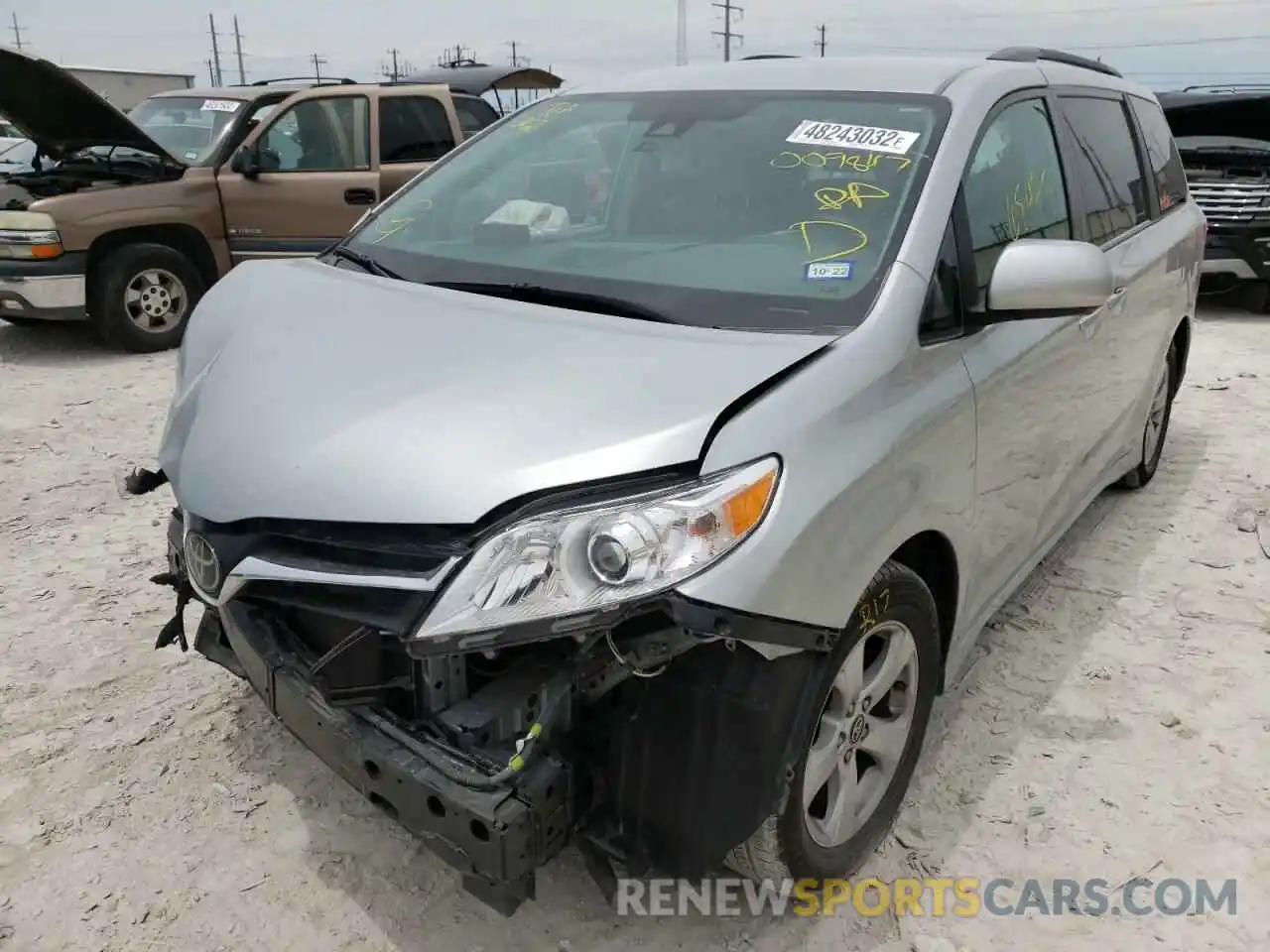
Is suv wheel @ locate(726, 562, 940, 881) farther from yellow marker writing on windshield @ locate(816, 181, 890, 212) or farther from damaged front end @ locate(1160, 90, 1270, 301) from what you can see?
damaged front end @ locate(1160, 90, 1270, 301)

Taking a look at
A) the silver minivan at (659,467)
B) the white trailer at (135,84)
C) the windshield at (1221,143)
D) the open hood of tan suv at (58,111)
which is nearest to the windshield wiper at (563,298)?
the silver minivan at (659,467)

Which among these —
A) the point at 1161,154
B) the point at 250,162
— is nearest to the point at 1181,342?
the point at 1161,154

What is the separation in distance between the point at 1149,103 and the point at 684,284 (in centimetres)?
321

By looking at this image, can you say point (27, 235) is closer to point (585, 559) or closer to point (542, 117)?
point (542, 117)

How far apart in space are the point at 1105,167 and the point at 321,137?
5.99 meters

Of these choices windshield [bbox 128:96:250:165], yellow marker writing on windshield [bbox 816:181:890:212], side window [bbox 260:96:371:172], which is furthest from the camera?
windshield [bbox 128:96:250:165]

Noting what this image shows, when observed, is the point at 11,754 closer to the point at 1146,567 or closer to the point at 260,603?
the point at 260,603

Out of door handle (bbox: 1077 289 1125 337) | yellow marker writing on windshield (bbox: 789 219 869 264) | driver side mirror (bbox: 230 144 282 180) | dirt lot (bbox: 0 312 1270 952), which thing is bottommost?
dirt lot (bbox: 0 312 1270 952)

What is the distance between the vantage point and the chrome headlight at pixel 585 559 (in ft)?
5.60

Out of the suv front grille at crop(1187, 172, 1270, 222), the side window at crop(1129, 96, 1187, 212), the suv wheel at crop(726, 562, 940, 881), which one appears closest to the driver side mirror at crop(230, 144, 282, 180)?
the side window at crop(1129, 96, 1187, 212)

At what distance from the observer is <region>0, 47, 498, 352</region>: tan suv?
6.75 m

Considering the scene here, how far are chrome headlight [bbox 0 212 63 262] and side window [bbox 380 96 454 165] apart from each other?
7.70 ft

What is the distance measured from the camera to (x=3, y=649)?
3.32 metres

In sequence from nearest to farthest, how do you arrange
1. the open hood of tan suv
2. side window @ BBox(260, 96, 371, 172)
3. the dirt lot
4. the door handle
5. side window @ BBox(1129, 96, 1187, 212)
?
1. the dirt lot
2. the door handle
3. side window @ BBox(1129, 96, 1187, 212)
4. the open hood of tan suv
5. side window @ BBox(260, 96, 371, 172)
